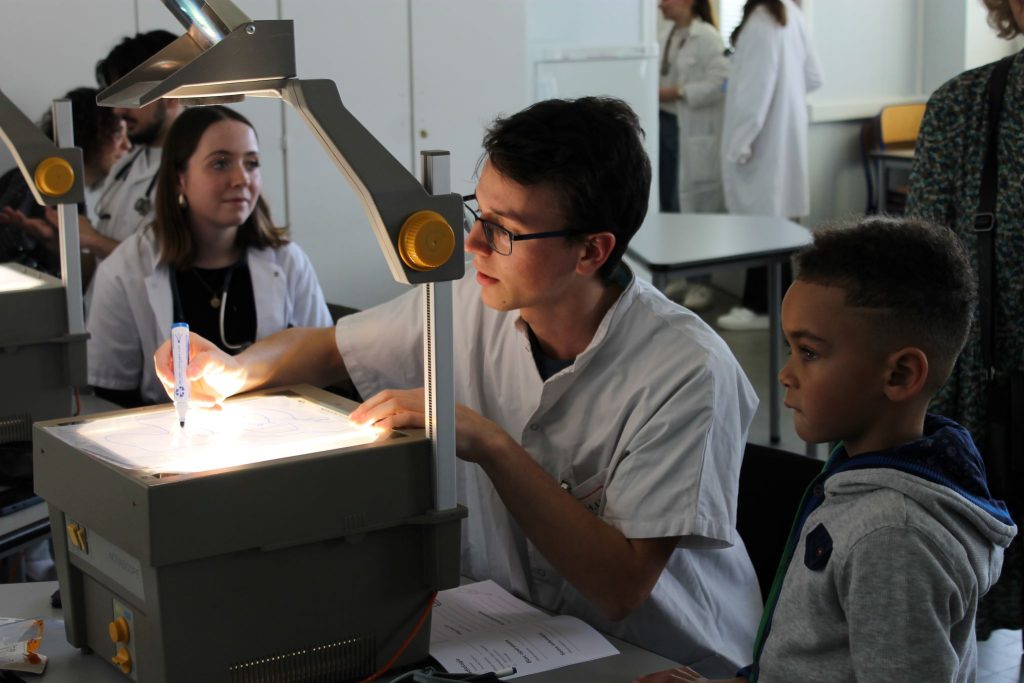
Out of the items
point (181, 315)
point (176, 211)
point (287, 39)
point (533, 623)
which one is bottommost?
point (533, 623)

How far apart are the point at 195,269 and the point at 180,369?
4.32ft

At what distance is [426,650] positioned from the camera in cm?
122

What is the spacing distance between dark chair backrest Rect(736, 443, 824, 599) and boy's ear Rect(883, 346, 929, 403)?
0.38m

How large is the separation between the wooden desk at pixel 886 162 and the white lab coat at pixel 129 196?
14.2 ft

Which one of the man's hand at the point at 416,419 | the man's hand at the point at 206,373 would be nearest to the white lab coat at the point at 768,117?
the man's hand at the point at 206,373

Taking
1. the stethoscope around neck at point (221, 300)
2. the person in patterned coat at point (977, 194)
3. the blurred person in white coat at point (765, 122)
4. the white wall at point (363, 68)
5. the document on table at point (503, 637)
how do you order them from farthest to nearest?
the blurred person in white coat at point (765, 122) → the white wall at point (363, 68) → the stethoscope around neck at point (221, 300) → the person in patterned coat at point (977, 194) → the document on table at point (503, 637)

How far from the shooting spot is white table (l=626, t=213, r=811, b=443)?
11.7 feet

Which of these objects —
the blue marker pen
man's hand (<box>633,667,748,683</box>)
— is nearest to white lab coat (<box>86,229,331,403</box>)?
the blue marker pen

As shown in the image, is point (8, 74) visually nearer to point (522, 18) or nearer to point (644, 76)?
point (522, 18)

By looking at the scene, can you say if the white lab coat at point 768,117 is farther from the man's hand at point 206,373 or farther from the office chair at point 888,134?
the man's hand at point 206,373

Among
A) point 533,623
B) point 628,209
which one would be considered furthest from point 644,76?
point 533,623

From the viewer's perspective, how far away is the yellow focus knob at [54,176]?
1825 mm

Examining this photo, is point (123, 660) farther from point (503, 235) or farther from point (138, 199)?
point (138, 199)

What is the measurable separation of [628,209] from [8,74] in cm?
248
